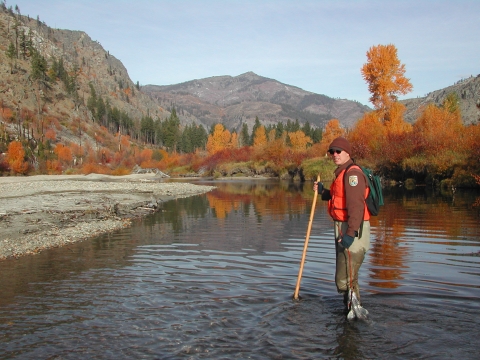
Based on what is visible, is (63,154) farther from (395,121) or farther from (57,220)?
(57,220)

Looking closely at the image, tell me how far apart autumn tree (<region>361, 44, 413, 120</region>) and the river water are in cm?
4882

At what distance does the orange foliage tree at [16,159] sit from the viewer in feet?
254

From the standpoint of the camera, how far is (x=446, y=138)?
47875 millimetres

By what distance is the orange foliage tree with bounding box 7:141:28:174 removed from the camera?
254ft

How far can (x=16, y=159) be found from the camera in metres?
79.1

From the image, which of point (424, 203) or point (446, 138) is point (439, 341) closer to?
point (424, 203)

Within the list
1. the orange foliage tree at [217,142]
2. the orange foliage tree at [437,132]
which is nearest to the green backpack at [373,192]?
the orange foliage tree at [437,132]

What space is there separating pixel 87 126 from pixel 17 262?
460 feet

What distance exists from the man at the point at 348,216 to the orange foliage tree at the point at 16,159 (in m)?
80.6

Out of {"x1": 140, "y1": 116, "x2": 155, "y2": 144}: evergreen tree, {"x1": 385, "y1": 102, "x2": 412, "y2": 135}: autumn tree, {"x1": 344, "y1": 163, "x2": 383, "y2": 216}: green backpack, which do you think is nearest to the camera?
{"x1": 344, "y1": 163, "x2": 383, "y2": 216}: green backpack

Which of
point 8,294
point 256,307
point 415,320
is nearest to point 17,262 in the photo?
point 8,294

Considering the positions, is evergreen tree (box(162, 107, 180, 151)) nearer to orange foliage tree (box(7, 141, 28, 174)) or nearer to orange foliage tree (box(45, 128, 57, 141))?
orange foliage tree (box(45, 128, 57, 141))

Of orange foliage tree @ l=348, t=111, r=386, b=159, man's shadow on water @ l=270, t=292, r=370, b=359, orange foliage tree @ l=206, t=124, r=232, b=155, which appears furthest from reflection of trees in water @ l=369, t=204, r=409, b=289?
orange foliage tree @ l=206, t=124, r=232, b=155

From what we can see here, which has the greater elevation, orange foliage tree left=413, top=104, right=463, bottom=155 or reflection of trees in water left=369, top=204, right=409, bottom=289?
orange foliage tree left=413, top=104, right=463, bottom=155
